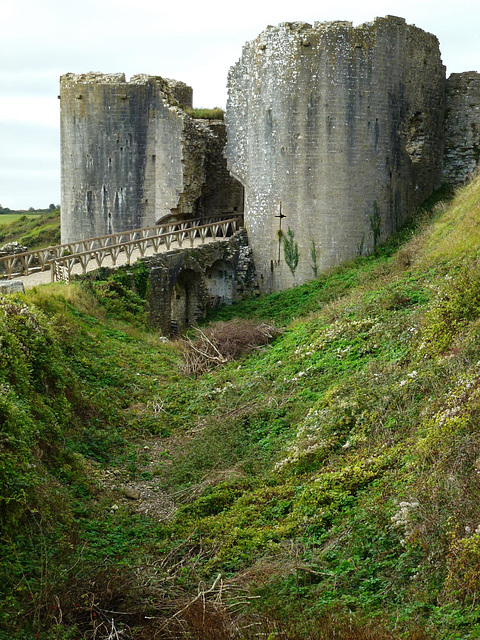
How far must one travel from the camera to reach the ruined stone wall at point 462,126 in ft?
82.5

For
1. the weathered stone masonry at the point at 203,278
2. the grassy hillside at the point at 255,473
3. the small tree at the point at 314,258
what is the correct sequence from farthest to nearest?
the small tree at the point at 314,258
the weathered stone masonry at the point at 203,278
the grassy hillside at the point at 255,473

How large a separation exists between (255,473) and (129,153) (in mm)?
17459

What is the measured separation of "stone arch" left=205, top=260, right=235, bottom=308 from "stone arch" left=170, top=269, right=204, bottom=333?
22.1 inches

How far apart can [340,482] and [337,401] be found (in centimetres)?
241

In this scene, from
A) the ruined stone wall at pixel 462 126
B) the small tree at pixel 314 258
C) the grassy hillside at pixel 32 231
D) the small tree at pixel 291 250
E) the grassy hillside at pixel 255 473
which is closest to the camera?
the grassy hillside at pixel 255 473

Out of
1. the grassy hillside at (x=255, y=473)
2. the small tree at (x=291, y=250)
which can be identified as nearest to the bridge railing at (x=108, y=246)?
the small tree at (x=291, y=250)

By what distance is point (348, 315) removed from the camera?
15.9 meters

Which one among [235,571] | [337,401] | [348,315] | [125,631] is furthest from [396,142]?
[125,631]

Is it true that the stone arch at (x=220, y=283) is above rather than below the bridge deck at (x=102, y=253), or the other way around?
below

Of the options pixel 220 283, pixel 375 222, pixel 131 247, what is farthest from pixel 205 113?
pixel 375 222

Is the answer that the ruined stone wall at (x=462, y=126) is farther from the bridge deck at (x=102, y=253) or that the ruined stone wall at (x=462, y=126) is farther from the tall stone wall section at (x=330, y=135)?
the bridge deck at (x=102, y=253)

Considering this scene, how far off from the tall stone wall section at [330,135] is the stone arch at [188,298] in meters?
1.83

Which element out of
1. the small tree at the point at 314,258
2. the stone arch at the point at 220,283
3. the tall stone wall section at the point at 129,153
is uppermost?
the tall stone wall section at the point at 129,153

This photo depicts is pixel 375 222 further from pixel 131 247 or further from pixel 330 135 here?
pixel 131 247
